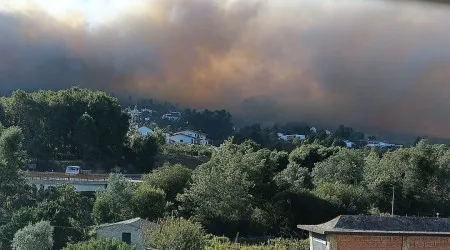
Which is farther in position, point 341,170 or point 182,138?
point 182,138

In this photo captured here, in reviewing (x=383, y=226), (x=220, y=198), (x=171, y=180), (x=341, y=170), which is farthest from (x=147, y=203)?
(x=341, y=170)

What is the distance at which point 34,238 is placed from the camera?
6.22 m

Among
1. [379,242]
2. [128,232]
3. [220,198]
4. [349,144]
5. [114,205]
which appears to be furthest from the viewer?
[349,144]

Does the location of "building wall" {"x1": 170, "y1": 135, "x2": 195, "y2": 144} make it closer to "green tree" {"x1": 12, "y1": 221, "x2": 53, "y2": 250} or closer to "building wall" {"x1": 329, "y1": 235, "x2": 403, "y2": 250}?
"green tree" {"x1": 12, "y1": 221, "x2": 53, "y2": 250}

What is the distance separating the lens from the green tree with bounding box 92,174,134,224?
8.26m

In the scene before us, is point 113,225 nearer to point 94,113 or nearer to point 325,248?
point 325,248

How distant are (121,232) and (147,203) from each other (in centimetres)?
167

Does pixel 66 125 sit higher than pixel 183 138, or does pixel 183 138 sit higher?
pixel 183 138

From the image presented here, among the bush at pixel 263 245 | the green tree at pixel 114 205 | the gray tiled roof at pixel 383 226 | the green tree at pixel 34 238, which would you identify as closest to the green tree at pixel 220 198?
the bush at pixel 263 245

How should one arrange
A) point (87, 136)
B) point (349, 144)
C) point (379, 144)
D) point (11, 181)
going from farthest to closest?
point (349, 144)
point (379, 144)
point (87, 136)
point (11, 181)

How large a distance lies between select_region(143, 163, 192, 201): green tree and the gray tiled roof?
4.33 meters

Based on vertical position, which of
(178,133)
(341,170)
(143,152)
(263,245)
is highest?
(178,133)

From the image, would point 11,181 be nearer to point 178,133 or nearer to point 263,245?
point 263,245

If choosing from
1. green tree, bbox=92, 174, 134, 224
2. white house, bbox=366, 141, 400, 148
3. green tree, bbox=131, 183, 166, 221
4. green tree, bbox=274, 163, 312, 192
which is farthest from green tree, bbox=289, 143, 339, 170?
green tree, bbox=92, 174, 134, 224
